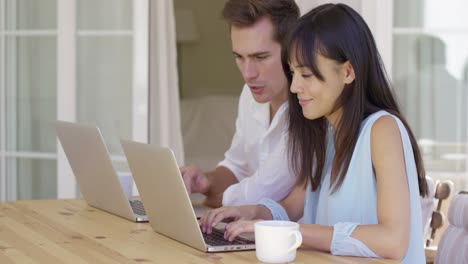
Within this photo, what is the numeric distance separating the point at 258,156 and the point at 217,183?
0.14 m

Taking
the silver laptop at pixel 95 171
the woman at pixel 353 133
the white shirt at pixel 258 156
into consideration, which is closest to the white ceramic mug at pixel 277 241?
the woman at pixel 353 133

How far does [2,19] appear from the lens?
4477 mm

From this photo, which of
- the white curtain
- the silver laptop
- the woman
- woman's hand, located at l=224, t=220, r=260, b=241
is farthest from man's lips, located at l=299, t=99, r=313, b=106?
the white curtain

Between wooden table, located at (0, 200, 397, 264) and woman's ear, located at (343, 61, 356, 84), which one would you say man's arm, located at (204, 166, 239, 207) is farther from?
woman's ear, located at (343, 61, 356, 84)

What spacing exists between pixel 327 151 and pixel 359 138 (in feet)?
0.63

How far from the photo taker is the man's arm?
257 centimetres

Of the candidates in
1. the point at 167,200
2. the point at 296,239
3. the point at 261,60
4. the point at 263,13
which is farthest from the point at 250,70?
the point at 296,239

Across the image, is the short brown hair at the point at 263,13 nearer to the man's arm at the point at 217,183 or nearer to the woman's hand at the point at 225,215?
the man's arm at the point at 217,183

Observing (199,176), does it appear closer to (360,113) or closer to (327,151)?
(327,151)

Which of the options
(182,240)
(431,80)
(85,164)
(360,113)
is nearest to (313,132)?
(360,113)

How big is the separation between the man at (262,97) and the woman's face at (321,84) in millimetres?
464

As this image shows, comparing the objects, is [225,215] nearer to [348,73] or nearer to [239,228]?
[239,228]

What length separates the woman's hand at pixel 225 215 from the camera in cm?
199

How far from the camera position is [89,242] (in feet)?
6.29
